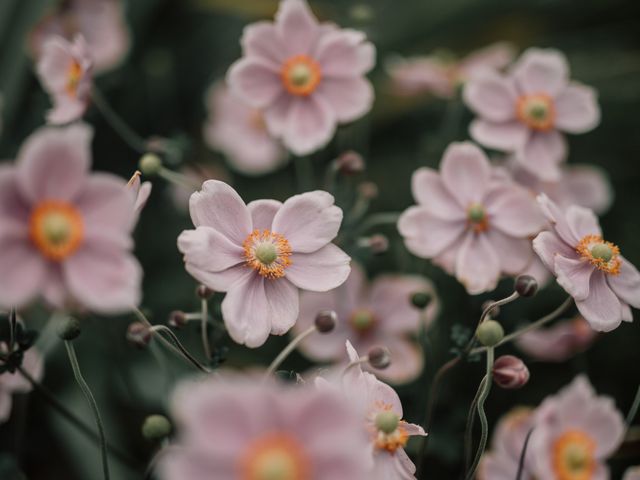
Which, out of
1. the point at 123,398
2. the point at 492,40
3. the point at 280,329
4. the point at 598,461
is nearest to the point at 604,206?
the point at 598,461

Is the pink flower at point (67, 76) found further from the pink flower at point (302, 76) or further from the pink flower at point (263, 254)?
the pink flower at point (263, 254)

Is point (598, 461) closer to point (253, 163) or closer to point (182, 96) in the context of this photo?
point (253, 163)

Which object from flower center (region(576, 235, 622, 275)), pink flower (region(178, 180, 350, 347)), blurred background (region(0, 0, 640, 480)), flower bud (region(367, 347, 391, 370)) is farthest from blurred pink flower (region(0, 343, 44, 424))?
flower center (region(576, 235, 622, 275))

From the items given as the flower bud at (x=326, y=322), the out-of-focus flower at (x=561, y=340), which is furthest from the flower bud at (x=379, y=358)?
the out-of-focus flower at (x=561, y=340)

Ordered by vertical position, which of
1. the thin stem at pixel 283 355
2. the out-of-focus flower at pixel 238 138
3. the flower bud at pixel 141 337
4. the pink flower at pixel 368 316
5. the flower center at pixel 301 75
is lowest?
the pink flower at pixel 368 316

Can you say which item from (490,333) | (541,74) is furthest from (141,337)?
(541,74)

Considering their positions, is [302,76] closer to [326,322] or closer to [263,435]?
[326,322]
